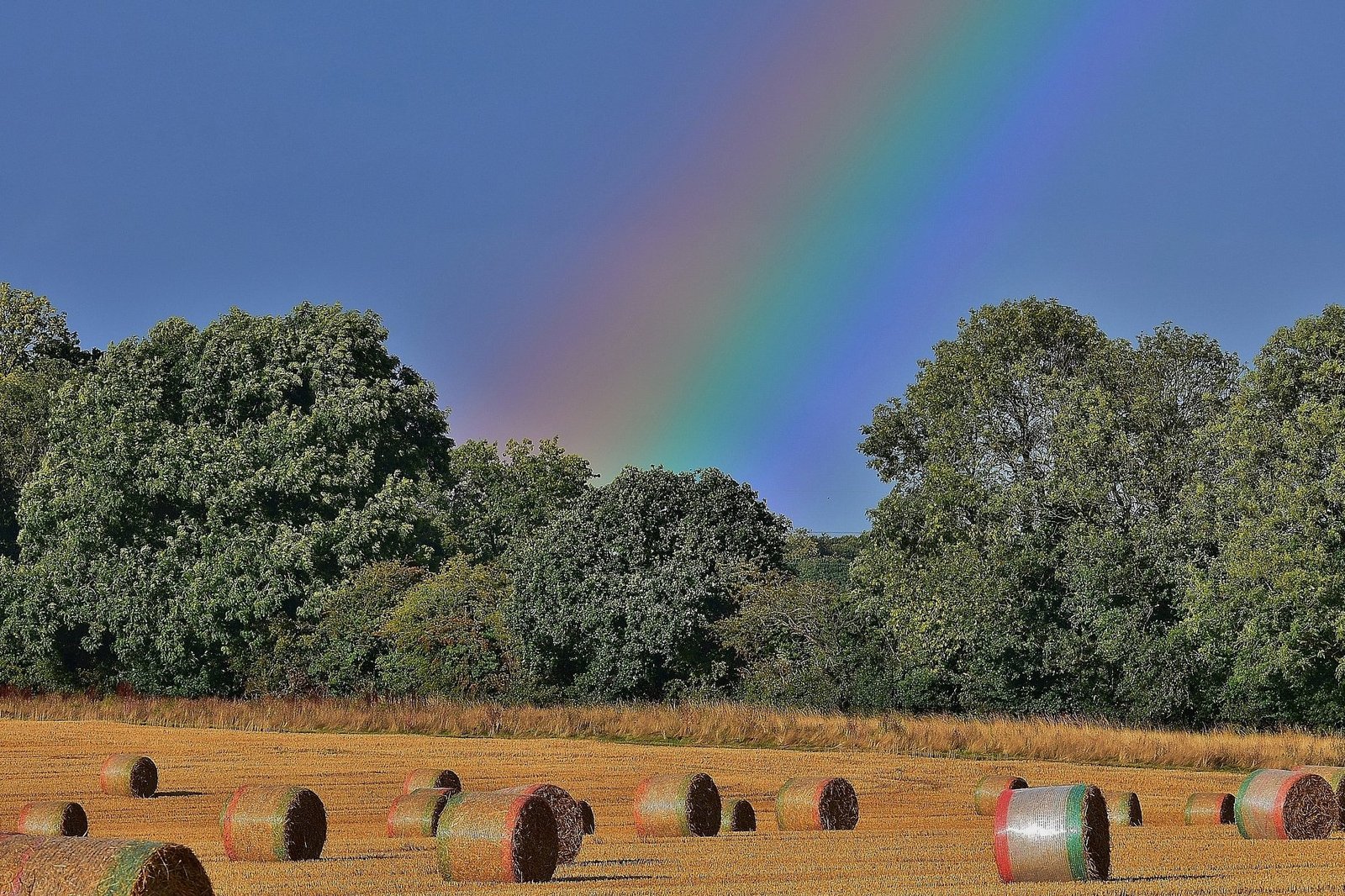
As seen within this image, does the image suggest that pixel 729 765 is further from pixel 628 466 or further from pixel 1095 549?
pixel 628 466

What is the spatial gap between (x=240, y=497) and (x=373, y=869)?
3600 cm

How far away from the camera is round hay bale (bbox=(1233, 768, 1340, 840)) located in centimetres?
1692

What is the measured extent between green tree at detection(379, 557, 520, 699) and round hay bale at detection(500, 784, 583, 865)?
27808mm

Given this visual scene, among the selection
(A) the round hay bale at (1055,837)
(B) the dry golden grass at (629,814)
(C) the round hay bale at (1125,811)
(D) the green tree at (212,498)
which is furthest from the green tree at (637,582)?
(A) the round hay bale at (1055,837)

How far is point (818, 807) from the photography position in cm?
1911

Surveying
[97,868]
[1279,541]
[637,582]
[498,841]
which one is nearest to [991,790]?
[498,841]

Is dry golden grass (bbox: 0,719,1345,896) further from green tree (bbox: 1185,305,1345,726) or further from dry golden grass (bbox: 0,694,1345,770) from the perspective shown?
green tree (bbox: 1185,305,1345,726)

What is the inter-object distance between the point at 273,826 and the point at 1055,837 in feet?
25.1

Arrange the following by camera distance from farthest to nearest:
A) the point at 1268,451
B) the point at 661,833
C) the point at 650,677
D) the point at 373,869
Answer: the point at 650,677, the point at 1268,451, the point at 661,833, the point at 373,869

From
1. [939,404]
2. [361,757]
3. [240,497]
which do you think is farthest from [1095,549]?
[240,497]

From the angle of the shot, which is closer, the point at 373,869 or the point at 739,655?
the point at 373,869

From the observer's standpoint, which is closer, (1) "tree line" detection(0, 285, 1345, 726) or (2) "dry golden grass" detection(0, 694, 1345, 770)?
(2) "dry golden grass" detection(0, 694, 1345, 770)

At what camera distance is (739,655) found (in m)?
43.0

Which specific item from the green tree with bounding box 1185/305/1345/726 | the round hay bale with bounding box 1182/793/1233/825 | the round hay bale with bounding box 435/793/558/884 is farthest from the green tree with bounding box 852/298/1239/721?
the round hay bale with bounding box 435/793/558/884
